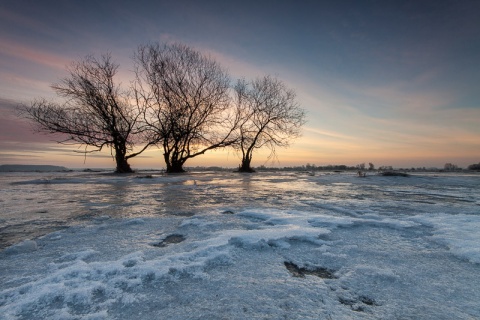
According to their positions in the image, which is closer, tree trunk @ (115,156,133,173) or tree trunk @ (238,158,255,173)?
tree trunk @ (115,156,133,173)

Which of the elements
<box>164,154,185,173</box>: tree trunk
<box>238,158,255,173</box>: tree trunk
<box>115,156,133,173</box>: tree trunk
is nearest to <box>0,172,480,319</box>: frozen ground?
<box>164,154,185,173</box>: tree trunk

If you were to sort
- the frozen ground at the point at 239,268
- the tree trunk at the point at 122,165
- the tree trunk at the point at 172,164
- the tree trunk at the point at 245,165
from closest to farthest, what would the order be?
the frozen ground at the point at 239,268, the tree trunk at the point at 122,165, the tree trunk at the point at 172,164, the tree trunk at the point at 245,165

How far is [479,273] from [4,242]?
3.44 m

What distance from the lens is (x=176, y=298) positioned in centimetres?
120

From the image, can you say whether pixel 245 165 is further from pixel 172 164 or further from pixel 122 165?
pixel 122 165

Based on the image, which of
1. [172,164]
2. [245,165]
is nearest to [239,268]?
[172,164]

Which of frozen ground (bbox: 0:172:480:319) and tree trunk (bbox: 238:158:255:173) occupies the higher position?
tree trunk (bbox: 238:158:255:173)

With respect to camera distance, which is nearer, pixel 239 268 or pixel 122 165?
pixel 239 268

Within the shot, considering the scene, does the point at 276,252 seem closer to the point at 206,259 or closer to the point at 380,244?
the point at 206,259

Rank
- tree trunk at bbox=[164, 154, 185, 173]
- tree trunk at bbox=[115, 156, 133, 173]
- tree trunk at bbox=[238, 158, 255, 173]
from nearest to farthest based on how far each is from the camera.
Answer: tree trunk at bbox=[115, 156, 133, 173] < tree trunk at bbox=[164, 154, 185, 173] < tree trunk at bbox=[238, 158, 255, 173]

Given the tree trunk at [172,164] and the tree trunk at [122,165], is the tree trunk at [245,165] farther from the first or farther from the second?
the tree trunk at [122,165]

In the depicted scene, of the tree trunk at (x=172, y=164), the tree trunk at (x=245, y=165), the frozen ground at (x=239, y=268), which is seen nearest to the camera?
the frozen ground at (x=239, y=268)

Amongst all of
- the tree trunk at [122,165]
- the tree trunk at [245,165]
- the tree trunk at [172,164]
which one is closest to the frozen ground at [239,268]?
the tree trunk at [172,164]

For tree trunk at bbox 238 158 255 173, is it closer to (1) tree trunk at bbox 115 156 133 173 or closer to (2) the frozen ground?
(1) tree trunk at bbox 115 156 133 173
